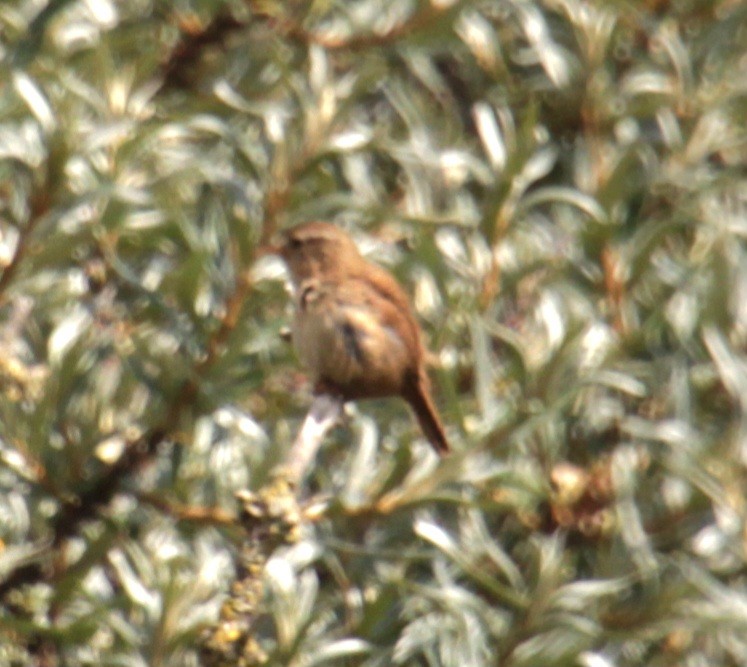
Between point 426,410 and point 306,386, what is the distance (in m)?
0.26

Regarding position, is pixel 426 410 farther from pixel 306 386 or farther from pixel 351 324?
pixel 351 324

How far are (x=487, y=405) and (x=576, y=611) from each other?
373 mm

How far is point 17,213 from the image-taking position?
301cm

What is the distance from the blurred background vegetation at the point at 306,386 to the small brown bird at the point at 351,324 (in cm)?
6

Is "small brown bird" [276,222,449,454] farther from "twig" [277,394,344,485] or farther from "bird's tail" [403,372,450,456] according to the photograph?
"twig" [277,394,344,485]

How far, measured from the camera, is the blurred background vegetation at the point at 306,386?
3031 mm

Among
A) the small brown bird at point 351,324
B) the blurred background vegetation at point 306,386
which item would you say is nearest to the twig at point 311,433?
the blurred background vegetation at point 306,386

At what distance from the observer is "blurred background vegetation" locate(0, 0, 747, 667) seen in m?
3.03

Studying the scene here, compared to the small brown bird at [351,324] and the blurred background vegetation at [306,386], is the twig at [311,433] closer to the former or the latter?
the blurred background vegetation at [306,386]

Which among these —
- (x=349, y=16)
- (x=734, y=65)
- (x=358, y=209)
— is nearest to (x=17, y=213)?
(x=358, y=209)

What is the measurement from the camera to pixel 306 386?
3.81m

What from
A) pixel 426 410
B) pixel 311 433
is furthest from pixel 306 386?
pixel 311 433

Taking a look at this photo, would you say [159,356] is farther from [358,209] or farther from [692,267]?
[692,267]

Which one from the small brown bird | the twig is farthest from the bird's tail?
the twig
